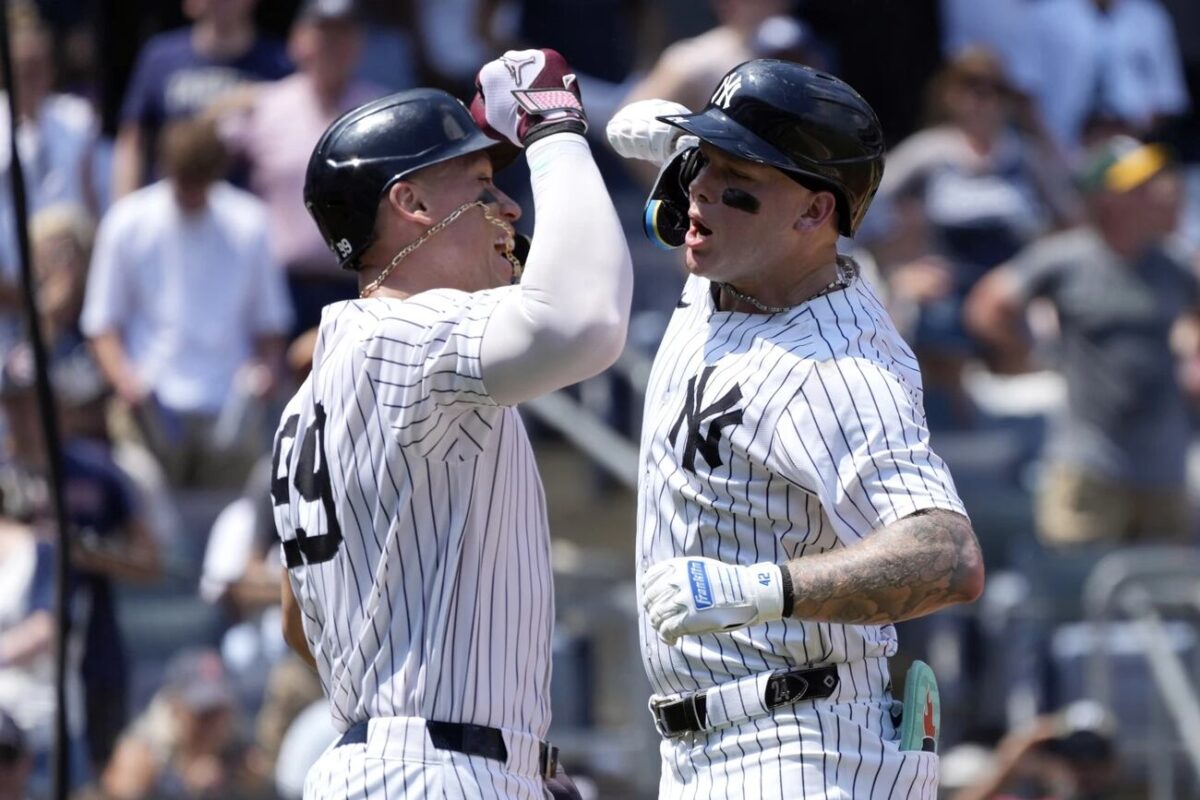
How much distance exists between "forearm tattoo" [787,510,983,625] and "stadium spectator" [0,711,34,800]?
3.27m

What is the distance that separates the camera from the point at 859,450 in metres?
3.08

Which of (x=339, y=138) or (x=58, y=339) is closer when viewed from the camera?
(x=339, y=138)

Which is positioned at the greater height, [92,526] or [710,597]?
[710,597]

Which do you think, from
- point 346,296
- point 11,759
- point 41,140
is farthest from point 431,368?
point 41,140

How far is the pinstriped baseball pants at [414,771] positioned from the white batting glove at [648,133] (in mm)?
1090

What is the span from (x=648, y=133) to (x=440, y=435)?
77 centimetres

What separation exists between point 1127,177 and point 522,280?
549 cm

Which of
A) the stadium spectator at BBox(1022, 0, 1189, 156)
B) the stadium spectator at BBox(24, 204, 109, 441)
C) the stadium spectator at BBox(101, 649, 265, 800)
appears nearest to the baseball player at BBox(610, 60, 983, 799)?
the stadium spectator at BBox(101, 649, 265, 800)

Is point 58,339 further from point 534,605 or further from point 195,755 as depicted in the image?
point 534,605

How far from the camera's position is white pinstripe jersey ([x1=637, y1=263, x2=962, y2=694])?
10.1 ft

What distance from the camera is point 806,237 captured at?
11.0 feet

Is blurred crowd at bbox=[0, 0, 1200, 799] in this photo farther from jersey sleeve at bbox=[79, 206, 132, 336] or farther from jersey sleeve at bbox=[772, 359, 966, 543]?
jersey sleeve at bbox=[772, 359, 966, 543]

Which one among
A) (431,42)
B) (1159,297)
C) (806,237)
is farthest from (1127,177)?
(806,237)

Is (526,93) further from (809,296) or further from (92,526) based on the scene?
(92,526)
